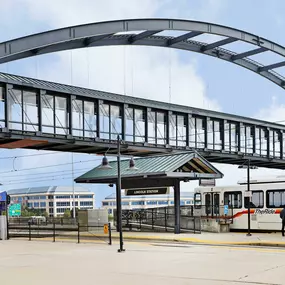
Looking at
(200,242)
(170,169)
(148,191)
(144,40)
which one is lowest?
(200,242)

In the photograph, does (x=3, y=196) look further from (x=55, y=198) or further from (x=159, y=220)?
(x=55, y=198)

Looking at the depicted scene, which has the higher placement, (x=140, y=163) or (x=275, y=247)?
(x=140, y=163)

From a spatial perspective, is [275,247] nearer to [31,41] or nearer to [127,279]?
[127,279]

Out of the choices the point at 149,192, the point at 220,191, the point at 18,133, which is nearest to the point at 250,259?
the point at 149,192

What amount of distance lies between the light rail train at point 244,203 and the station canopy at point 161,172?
301 cm

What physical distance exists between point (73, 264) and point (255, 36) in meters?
35.8

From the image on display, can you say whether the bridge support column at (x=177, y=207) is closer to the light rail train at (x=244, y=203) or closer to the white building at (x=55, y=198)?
the light rail train at (x=244, y=203)

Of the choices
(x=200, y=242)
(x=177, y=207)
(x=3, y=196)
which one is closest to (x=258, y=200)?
(x=177, y=207)

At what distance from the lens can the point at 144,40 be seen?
44312 mm

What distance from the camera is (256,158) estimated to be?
67188 mm

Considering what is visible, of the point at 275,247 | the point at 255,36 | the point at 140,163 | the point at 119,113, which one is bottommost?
the point at 275,247

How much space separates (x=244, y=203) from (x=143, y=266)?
19.2 meters

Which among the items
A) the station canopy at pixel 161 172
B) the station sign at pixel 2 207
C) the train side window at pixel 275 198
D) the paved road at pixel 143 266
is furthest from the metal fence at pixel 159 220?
the paved road at pixel 143 266

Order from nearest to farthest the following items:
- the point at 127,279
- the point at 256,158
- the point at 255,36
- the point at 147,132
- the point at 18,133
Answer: the point at 127,279 → the point at 18,133 → the point at 255,36 → the point at 147,132 → the point at 256,158
